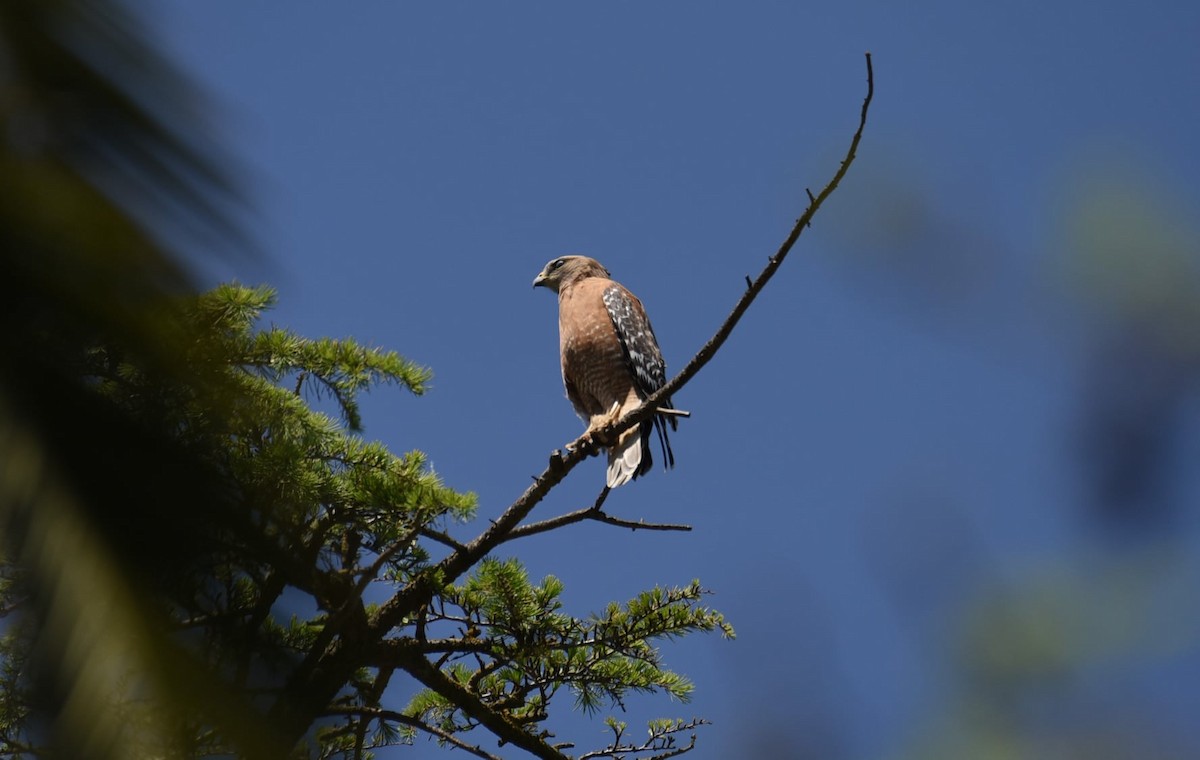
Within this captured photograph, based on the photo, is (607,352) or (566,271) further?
(566,271)

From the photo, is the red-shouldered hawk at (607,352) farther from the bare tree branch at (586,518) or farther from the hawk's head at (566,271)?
the bare tree branch at (586,518)

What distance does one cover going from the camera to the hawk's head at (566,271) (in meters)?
6.55

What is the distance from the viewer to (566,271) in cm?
663

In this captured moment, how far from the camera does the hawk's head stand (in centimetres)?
655

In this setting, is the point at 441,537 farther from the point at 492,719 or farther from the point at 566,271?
A: the point at 566,271

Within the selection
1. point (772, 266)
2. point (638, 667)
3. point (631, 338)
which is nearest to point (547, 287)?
point (631, 338)

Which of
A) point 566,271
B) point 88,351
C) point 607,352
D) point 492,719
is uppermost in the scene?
point 566,271

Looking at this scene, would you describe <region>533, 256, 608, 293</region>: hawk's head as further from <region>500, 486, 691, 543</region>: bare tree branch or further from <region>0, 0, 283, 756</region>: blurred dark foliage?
<region>0, 0, 283, 756</region>: blurred dark foliage

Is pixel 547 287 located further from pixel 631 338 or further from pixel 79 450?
pixel 79 450

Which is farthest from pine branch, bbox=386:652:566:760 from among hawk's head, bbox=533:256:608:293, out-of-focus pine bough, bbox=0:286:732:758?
hawk's head, bbox=533:256:608:293

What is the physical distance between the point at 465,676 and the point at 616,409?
54.4 inches

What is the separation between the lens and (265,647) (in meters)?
0.71

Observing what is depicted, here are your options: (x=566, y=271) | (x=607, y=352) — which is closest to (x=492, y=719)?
(x=607, y=352)

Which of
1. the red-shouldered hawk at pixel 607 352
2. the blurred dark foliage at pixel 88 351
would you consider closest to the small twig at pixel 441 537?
the red-shouldered hawk at pixel 607 352
